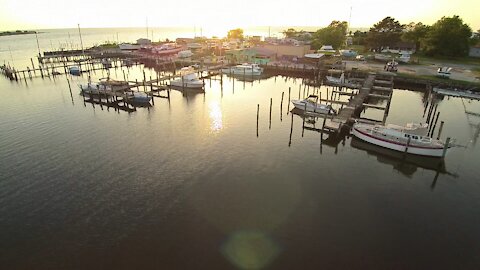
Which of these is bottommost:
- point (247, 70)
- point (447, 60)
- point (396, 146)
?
point (396, 146)

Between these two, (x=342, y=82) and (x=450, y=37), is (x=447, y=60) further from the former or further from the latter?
(x=342, y=82)

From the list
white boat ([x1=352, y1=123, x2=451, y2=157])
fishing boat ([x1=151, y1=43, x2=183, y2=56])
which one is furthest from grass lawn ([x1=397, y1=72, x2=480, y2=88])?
fishing boat ([x1=151, y1=43, x2=183, y2=56])

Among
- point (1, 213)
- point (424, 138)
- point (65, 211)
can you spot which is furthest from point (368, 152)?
point (1, 213)

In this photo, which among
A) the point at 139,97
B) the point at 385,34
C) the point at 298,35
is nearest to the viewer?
the point at 139,97

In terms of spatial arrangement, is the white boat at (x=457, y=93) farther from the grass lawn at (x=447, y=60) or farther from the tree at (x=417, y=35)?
the tree at (x=417, y=35)

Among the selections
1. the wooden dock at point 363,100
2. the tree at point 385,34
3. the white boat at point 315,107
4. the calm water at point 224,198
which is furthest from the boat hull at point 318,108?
the tree at point 385,34

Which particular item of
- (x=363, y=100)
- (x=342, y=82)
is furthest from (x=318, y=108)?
(x=342, y=82)

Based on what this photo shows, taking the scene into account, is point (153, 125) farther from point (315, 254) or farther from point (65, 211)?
point (315, 254)
